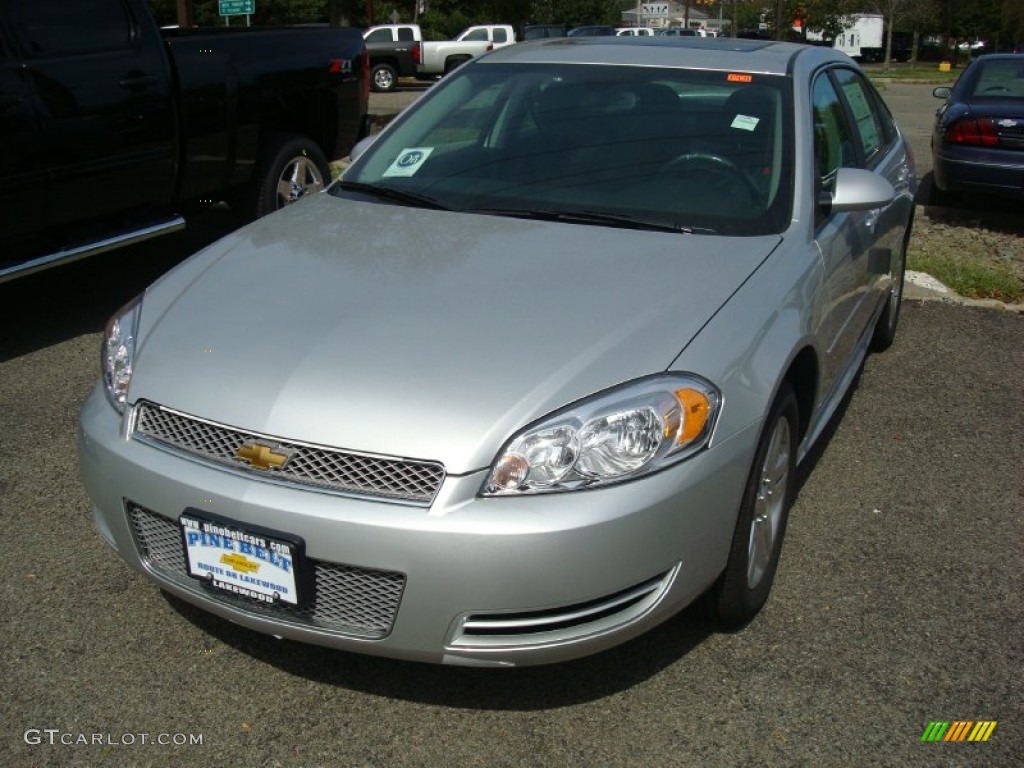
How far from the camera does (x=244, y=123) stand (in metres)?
6.54

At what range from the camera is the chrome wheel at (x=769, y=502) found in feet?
9.82

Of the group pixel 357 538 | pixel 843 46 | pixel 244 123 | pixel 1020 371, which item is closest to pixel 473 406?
pixel 357 538

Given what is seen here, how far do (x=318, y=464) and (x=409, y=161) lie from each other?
5.95ft

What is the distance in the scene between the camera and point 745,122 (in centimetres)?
375

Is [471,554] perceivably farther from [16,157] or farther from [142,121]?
[142,121]

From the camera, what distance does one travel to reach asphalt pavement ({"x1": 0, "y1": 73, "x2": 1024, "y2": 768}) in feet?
8.65

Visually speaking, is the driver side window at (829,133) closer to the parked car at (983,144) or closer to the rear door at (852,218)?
the rear door at (852,218)

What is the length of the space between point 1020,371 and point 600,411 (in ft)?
12.5

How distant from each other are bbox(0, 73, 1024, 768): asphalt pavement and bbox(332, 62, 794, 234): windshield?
47.5 inches

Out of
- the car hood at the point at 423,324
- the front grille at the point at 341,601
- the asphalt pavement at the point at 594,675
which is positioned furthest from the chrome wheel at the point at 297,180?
the front grille at the point at 341,601

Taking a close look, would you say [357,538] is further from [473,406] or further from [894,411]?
[894,411]

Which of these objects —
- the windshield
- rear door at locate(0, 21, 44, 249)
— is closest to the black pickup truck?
rear door at locate(0, 21, 44, 249)

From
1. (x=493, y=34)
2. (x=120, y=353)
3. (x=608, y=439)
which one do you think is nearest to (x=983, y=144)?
(x=608, y=439)

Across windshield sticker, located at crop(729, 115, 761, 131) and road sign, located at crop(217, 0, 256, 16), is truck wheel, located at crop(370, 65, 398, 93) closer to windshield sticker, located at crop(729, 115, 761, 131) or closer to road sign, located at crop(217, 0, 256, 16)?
road sign, located at crop(217, 0, 256, 16)
